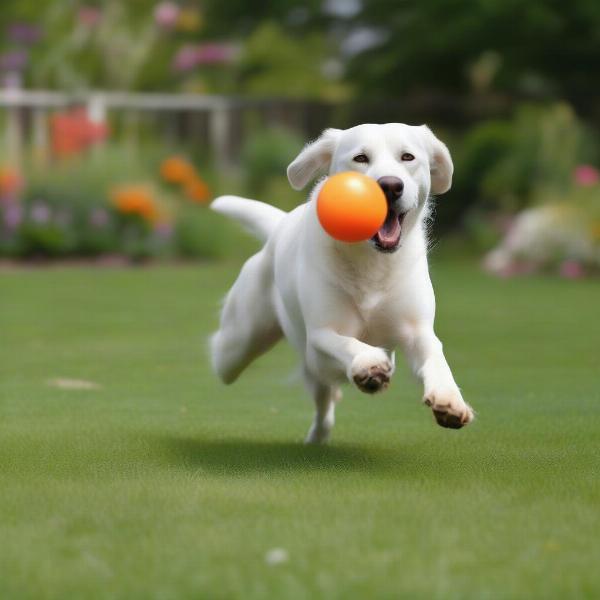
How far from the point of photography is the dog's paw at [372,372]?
491 cm

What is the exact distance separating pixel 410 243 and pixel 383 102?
17.7 metres

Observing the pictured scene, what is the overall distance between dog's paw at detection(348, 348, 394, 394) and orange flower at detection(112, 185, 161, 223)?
1271cm

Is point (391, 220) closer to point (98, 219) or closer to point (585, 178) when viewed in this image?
point (585, 178)

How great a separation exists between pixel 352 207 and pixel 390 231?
0.39 meters

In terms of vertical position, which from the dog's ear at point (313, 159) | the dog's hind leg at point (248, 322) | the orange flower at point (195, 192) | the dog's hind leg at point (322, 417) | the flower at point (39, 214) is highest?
the dog's ear at point (313, 159)

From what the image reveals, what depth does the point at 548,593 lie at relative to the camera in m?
3.49

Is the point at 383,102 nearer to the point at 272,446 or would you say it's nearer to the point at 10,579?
the point at 272,446

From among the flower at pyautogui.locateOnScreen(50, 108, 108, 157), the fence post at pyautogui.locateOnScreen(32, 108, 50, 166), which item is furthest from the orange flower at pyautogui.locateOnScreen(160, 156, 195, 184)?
the fence post at pyautogui.locateOnScreen(32, 108, 50, 166)

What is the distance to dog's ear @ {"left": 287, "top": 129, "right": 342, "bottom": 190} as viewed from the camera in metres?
5.65

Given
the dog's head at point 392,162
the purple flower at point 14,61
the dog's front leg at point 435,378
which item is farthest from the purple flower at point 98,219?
the dog's front leg at point 435,378

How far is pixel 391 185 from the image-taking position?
5.16 meters

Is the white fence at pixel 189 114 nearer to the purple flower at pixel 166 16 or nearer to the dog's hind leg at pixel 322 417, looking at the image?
the purple flower at pixel 166 16

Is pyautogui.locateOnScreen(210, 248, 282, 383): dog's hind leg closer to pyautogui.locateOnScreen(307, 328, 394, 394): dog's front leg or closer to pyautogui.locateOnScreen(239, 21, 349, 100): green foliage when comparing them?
pyautogui.locateOnScreen(307, 328, 394, 394): dog's front leg

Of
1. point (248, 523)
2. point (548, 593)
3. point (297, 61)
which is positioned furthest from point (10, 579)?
point (297, 61)
